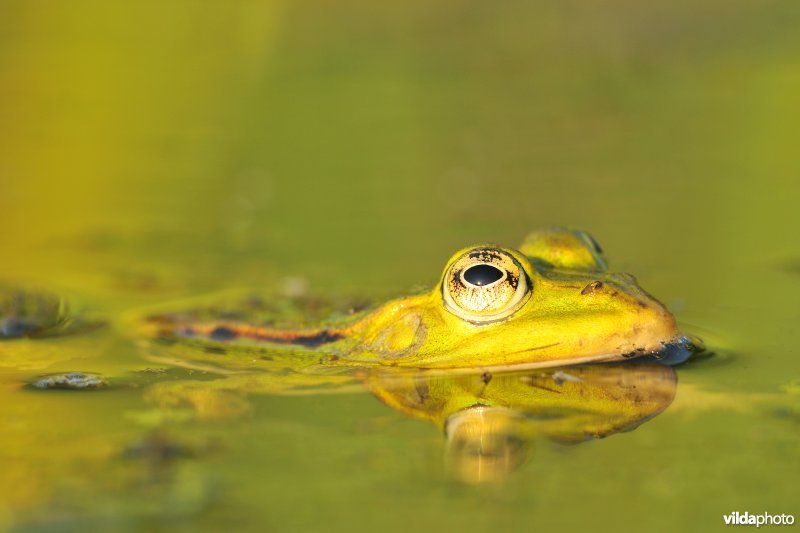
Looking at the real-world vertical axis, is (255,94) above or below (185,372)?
above

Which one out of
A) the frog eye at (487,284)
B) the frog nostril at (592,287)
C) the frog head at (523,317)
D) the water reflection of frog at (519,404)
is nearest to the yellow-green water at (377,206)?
the water reflection of frog at (519,404)

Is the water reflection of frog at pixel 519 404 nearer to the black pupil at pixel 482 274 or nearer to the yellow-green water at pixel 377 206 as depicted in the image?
the yellow-green water at pixel 377 206

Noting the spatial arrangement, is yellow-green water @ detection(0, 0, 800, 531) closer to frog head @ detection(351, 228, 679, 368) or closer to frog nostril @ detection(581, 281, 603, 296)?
frog head @ detection(351, 228, 679, 368)

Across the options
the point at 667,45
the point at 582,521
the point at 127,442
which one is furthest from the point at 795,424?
the point at 667,45

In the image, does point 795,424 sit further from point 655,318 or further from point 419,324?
point 419,324

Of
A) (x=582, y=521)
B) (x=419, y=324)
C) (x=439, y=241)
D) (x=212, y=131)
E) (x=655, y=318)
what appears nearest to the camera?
(x=582, y=521)

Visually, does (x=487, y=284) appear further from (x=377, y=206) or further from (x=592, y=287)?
(x=377, y=206)

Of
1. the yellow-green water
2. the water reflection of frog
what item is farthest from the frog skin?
the yellow-green water

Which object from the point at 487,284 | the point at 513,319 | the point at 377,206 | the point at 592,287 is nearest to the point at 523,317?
the point at 513,319
